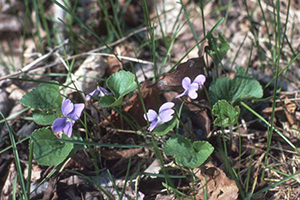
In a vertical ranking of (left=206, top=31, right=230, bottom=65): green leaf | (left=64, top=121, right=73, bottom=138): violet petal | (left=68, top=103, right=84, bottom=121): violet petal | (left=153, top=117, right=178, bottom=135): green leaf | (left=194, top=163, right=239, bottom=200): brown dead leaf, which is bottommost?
(left=194, top=163, right=239, bottom=200): brown dead leaf

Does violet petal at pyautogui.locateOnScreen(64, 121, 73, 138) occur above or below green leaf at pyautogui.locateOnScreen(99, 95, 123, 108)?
below

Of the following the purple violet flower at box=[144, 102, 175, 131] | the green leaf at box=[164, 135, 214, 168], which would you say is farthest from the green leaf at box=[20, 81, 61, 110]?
the green leaf at box=[164, 135, 214, 168]

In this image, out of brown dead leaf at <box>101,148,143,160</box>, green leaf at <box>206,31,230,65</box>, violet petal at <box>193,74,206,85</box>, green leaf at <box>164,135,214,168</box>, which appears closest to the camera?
green leaf at <box>164,135,214,168</box>

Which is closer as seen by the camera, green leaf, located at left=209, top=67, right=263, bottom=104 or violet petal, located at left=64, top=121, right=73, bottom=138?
violet petal, located at left=64, top=121, right=73, bottom=138

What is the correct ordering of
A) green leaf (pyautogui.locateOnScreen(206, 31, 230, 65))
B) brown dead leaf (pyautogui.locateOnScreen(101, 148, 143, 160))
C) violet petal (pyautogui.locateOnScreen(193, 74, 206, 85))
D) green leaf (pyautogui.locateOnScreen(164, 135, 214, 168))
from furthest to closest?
brown dead leaf (pyautogui.locateOnScreen(101, 148, 143, 160)), green leaf (pyautogui.locateOnScreen(206, 31, 230, 65)), violet petal (pyautogui.locateOnScreen(193, 74, 206, 85)), green leaf (pyautogui.locateOnScreen(164, 135, 214, 168))

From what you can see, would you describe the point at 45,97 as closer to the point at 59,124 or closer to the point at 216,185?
the point at 59,124

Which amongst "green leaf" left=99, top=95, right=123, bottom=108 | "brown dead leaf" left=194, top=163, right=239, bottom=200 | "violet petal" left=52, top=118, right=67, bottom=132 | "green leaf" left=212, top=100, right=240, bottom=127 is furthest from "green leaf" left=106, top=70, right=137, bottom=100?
"brown dead leaf" left=194, top=163, right=239, bottom=200

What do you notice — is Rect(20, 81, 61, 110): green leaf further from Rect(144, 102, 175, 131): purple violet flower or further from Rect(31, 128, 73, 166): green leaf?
Rect(144, 102, 175, 131): purple violet flower

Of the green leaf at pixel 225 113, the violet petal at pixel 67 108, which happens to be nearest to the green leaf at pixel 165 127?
the green leaf at pixel 225 113
